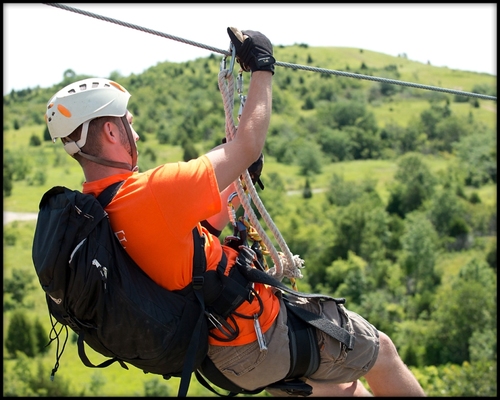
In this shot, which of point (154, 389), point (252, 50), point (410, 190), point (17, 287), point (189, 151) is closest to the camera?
point (252, 50)

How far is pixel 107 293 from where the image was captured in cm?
266

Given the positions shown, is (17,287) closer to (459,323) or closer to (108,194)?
(459,323)

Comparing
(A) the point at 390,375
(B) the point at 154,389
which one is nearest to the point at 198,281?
(A) the point at 390,375

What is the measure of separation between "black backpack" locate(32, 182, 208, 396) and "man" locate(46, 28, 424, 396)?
8 centimetres

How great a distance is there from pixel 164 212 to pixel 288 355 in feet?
3.07

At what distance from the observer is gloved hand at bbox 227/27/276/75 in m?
2.99

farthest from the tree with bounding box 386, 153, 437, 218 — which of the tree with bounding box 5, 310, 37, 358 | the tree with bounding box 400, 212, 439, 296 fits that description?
the tree with bounding box 5, 310, 37, 358

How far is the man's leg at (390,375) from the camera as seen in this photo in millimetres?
3332

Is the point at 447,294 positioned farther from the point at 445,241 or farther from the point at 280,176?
the point at 280,176

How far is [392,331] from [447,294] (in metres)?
4.08

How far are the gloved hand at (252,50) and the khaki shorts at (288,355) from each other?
3.62 ft

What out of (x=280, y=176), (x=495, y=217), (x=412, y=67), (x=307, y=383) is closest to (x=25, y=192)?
(x=280, y=176)

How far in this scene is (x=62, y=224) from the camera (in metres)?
2.60

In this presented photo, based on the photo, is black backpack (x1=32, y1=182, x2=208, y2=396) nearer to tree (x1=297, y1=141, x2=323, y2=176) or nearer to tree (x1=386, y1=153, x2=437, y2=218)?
tree (x1=386, y1=153, x2=437, y2=218)
